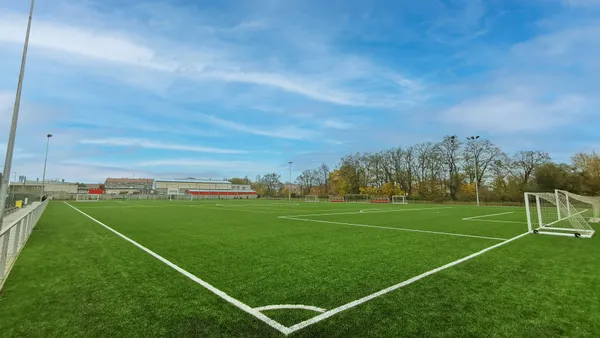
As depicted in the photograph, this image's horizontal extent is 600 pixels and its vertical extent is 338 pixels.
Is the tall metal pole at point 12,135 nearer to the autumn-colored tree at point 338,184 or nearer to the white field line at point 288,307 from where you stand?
the white field line at point 288,307

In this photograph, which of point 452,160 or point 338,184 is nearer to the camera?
point 452,160

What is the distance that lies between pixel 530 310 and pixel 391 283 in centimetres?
187

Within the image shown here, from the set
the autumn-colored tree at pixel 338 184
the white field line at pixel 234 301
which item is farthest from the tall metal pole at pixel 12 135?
the autumn-colored tree at pixel 338 184

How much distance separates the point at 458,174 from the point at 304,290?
55.7m

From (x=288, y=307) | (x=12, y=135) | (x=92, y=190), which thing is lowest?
(x=288, y=307)

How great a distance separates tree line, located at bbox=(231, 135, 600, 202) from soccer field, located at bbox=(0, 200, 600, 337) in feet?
125

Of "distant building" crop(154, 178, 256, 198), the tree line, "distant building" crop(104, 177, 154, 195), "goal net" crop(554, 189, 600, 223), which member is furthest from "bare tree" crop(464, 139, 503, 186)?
"distant building" crop(104, 177, 154, 195)

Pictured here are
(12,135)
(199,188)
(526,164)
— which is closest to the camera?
(12,135)

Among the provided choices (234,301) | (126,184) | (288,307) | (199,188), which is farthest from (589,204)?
(126,184)

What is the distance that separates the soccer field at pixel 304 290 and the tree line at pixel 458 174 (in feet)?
125

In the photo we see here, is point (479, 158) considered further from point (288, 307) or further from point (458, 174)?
point (288, 307)

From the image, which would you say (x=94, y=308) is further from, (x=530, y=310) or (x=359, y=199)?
(x=359, y=199)

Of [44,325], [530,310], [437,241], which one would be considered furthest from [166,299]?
[437,241]

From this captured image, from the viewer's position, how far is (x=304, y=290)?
4652mm
